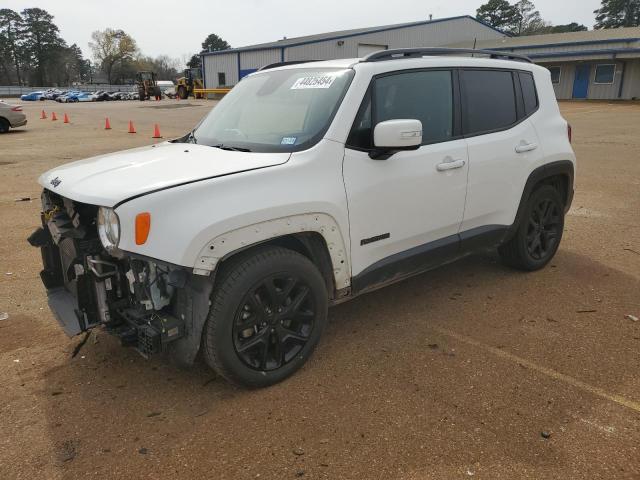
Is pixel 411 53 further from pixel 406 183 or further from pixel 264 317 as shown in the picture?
pixel 264 317

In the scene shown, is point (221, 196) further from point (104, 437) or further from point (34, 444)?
point (34, 444)

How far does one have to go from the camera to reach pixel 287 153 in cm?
320

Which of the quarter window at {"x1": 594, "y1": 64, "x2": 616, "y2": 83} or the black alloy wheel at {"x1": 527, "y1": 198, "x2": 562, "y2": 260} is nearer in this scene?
the black alloy wheel at {"x1": 527, "y1": 198, "x2": 562, "y2": 260}

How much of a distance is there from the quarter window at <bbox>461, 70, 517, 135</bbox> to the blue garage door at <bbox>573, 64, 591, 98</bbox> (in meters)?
36.8

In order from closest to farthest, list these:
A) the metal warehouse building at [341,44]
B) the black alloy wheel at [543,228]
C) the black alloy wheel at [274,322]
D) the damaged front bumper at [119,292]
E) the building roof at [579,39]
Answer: the damaged front bumper at [119,292]
the black alloy wheel at [274,322]
the black alloy wheel at [543,228]
the building roof at [579,39]
the metal warehouse building at [341,44]

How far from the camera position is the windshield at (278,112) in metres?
3.37

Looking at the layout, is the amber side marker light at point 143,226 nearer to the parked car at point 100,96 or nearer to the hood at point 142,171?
the hood at point 142,171

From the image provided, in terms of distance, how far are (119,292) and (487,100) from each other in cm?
317

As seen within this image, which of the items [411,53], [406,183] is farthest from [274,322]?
[411,53]

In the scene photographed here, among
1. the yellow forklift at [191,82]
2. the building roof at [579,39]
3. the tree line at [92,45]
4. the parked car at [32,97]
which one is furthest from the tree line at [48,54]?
the building roof at [579,39]

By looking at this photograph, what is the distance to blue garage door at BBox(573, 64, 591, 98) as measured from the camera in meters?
36.1

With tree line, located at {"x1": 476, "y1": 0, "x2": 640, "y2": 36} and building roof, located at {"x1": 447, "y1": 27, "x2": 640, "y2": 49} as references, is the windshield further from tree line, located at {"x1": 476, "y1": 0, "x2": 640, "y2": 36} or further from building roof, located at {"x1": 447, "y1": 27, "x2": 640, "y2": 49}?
tree line, located at {"x1": 476, "y1": 0, "x2": 640, "y2": 36}

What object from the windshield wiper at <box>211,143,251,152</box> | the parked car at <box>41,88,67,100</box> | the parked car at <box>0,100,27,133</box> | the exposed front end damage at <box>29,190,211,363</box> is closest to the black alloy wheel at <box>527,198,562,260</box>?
the windshield wiper at <box>211,143,251,152</box>

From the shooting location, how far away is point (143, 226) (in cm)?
262
